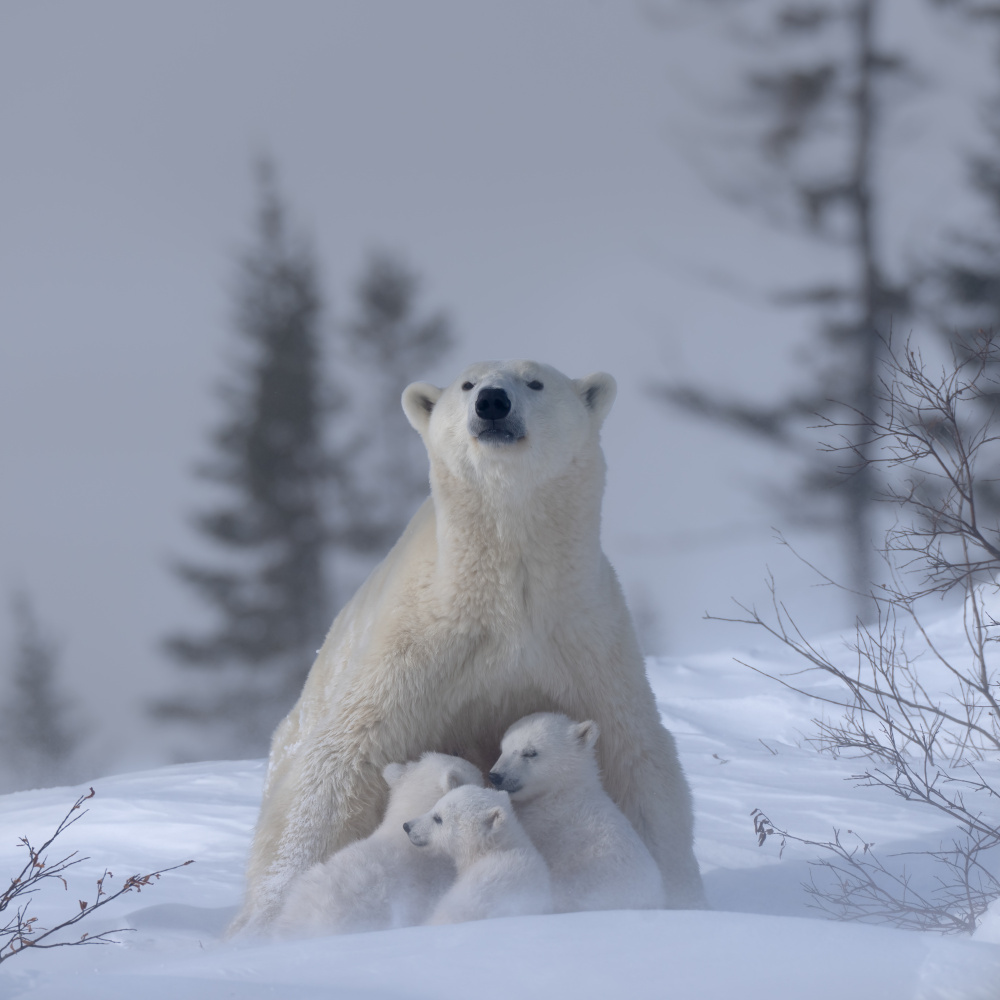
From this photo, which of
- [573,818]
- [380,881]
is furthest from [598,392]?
[380,881]

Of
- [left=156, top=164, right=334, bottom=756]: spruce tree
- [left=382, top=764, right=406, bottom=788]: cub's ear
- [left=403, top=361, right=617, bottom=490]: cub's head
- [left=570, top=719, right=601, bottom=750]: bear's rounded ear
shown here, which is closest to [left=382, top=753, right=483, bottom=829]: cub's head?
[left=382, top=764, right=406, bottom=788]: cub's ear

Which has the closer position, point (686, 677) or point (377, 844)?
point (377, 844)

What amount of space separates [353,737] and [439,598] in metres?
0.49

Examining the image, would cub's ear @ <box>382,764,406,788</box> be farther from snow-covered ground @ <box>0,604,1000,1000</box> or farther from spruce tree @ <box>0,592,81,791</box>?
spruce tree @ <box>0,592,81,791</box>

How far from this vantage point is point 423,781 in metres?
2.78

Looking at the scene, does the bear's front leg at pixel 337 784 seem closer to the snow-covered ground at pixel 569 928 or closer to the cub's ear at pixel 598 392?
the snow-covered ground at pixel 569 928

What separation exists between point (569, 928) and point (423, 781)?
3.42 ft

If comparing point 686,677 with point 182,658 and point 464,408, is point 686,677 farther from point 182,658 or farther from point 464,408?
point 182,658

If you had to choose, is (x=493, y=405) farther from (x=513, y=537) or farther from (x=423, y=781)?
(x=423, y=781)

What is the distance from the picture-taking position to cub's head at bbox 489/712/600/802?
9.12 ft

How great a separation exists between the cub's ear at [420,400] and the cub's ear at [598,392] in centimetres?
46

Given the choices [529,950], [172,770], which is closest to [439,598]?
[529,950]

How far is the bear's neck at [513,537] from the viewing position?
290cm

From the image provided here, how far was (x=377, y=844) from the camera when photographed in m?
2.63
